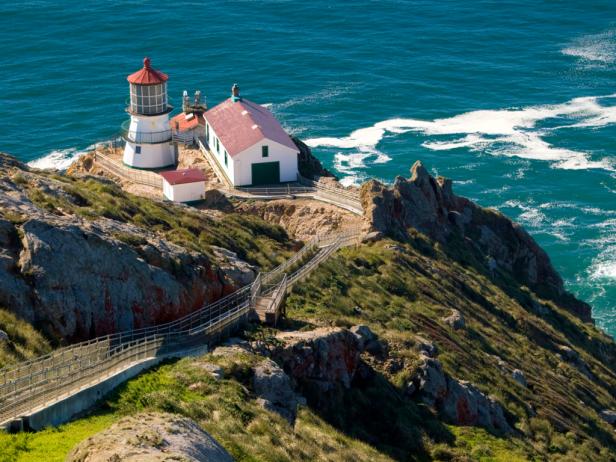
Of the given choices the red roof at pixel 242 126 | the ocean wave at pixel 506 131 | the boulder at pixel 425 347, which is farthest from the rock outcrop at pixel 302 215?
the ocean wave at pixel 506 131

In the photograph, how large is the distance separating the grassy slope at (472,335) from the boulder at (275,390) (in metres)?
2.76

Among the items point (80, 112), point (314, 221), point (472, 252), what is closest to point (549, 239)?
point (472, 252)

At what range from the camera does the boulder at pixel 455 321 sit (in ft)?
165

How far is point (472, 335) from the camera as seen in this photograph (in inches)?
2013

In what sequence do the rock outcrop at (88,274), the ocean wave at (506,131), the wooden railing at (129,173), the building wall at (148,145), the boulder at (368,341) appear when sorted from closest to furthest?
1. the rock outcrop at (88,274)
2. the boulder at (368,341)
3. the wooden railing at (129,173)
4. the building wall at (148,145)
5. the ocean wave at (506,131)

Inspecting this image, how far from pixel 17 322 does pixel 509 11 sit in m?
123

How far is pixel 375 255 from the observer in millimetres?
55531

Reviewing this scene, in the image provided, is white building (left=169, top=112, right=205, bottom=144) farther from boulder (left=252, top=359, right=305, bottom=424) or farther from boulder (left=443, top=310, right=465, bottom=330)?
boulder (left=252, top=359, right=305, bottom=424)

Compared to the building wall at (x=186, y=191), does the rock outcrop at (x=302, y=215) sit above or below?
below

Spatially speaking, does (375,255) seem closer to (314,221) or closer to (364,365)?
(314,221)

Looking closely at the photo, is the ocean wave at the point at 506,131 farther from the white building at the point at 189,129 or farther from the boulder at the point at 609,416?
the boulder at the point at 609,416

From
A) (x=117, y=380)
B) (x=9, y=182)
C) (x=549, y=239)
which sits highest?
(x=9, y=182)

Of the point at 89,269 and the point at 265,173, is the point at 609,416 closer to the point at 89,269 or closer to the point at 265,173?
the point at 89,269

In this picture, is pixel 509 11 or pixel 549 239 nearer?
pixel 549 239
